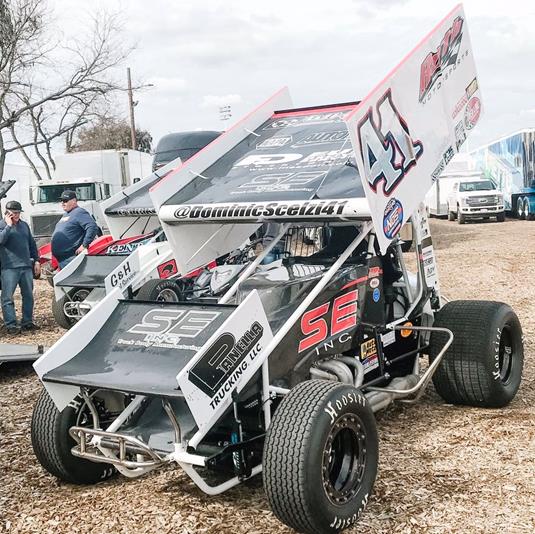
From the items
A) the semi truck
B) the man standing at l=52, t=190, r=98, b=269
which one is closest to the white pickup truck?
the semi truck

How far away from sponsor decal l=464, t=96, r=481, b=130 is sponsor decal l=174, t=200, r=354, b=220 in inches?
79.6

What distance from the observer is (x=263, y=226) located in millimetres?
5883

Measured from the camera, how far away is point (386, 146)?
15.5ft

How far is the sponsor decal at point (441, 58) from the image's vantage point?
5.27m

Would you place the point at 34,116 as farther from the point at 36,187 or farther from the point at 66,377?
the point at 66,377

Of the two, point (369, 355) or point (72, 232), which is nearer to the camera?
point (369, 355)

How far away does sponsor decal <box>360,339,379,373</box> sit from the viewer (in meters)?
5.04

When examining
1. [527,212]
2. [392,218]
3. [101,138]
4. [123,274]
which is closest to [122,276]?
[123,274]

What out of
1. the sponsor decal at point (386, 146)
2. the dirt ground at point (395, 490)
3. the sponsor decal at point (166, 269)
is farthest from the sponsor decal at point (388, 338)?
the sponsor decal at point (166, 269)

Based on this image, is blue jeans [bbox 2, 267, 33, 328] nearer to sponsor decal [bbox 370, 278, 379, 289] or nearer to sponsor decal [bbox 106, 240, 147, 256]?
sponsor decal [bbox 106, 240, 147, 256]

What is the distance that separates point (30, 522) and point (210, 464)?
1.15 m

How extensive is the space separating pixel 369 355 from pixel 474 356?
37.1 inches

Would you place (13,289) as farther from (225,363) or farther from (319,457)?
(319,457)

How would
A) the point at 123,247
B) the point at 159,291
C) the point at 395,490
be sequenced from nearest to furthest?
Result: the point at 395,490 → the point at 159,291 → the point at 123,247
